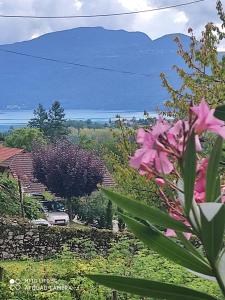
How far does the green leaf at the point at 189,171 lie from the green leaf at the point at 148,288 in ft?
0.48

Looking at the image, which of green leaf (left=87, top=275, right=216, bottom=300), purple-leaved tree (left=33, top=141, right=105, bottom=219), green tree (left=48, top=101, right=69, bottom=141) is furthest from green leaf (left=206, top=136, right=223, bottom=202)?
green tree (left=48, top=101, right=69, bottom=141)

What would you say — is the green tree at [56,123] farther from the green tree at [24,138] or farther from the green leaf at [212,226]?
the green leaf at [212,226]

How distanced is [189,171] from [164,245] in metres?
0.15

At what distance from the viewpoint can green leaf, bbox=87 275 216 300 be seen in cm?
88

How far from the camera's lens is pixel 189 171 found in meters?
0.82

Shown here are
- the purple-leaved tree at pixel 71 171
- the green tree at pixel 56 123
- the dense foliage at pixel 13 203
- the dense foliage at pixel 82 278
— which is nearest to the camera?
the dense foliage at pixel 82 278

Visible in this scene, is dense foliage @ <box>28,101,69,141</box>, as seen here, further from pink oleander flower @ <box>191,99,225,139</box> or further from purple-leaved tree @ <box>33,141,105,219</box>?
pink oleander flower @ <box>191,99,225,139</box>

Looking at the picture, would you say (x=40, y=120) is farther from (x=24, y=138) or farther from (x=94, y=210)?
(x=94, y=210)

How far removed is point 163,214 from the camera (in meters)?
0.86

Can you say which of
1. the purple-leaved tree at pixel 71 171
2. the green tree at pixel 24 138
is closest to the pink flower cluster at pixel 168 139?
the purple-leaved tree at pixel 71 171

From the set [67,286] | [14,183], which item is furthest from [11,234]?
[67,286]

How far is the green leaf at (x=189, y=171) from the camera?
0.81 m

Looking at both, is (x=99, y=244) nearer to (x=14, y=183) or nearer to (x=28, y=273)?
(x=28, y=273)

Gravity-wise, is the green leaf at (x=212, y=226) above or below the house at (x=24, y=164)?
above
